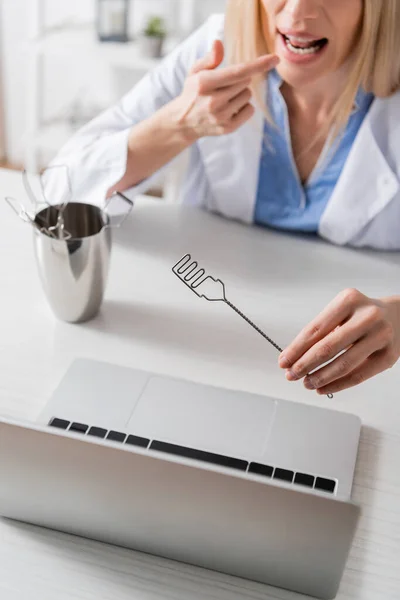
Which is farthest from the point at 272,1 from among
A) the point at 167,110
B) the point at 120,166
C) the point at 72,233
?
the point at 72,233

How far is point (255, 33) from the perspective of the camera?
1.11m

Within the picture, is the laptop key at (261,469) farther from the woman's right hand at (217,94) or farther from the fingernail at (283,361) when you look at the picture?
the woman's right hand at (217,94)

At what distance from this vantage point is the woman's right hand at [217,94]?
3.06 feet

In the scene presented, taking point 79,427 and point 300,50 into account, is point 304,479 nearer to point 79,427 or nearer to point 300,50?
point 79,427

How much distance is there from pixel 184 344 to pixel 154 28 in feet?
4.96

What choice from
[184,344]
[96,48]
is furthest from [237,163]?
[96,48]

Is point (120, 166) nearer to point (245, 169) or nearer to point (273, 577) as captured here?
point (245, 169)

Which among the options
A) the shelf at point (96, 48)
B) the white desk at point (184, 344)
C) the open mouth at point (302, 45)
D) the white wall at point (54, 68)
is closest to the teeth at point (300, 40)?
the open mouth at point (302, 45)

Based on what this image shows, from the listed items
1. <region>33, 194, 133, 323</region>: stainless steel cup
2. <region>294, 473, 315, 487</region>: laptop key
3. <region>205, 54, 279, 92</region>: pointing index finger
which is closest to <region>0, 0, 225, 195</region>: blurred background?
<region>205, 54, 279, 92</region>: pointing index finger

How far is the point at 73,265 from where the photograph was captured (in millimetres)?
852

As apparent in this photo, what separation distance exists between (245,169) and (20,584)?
779 mm

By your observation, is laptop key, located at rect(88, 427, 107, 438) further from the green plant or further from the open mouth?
the green plant

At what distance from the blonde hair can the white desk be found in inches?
8.9

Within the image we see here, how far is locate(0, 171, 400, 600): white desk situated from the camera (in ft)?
2.00
